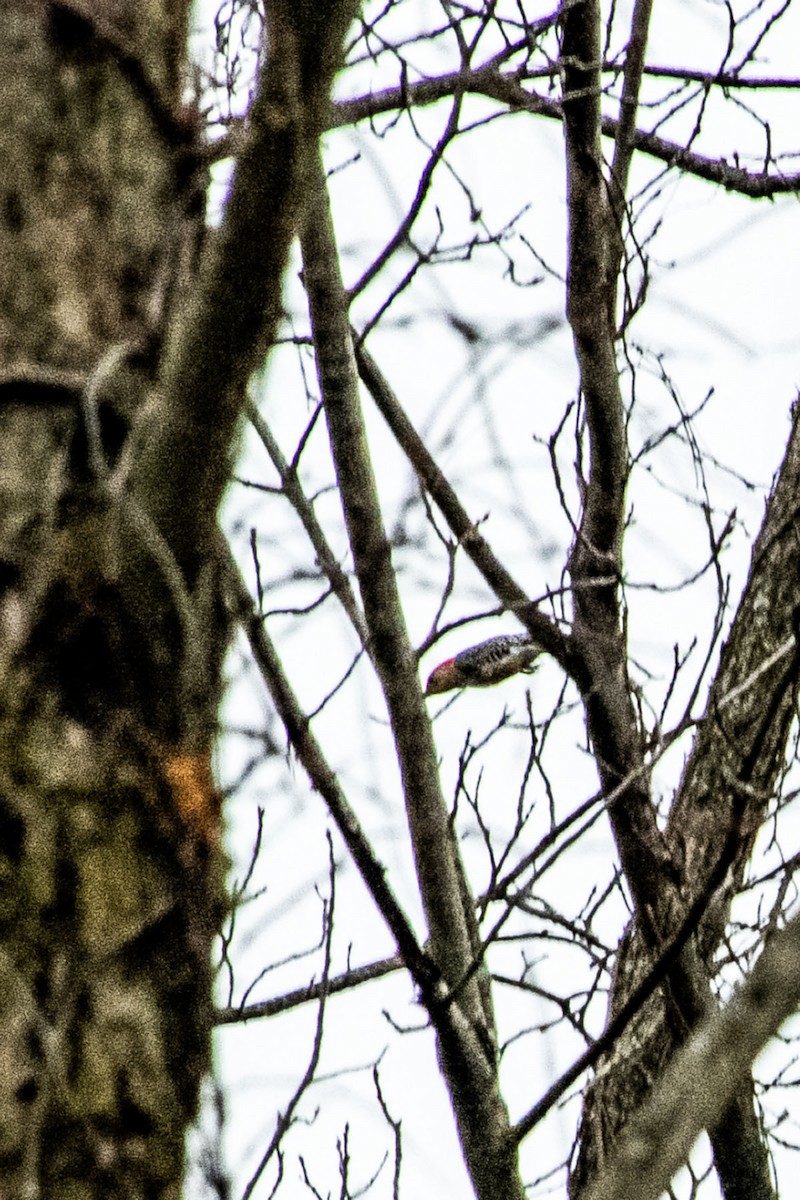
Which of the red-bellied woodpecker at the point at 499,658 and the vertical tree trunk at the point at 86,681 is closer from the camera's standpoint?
the vertical tree trunk at the point at 86,681

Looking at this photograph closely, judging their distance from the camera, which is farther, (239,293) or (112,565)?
(112,565)

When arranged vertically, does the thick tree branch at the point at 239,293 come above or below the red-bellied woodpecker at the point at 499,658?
below

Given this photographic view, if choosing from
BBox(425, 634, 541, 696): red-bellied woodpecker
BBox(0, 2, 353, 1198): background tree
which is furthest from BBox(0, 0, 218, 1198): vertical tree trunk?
BBox(425, 634, 541, 696): red-bellied woodpecker

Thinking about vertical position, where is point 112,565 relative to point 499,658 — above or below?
below

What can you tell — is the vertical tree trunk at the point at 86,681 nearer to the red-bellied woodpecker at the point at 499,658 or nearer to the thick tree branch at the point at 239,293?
the thick tree branch at the point at 239,293

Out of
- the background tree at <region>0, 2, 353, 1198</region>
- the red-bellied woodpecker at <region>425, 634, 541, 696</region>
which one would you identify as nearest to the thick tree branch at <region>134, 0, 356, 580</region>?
the background tree at <region>0, 2, 353, 1198</region>

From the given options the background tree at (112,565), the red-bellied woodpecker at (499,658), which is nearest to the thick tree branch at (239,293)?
the background tree at (112,565)

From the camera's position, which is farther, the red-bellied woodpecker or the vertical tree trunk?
the red-bellied woodpecker

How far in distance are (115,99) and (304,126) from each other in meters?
0.47

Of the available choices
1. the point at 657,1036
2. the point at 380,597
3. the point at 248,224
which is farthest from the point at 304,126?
the point at 657,1036

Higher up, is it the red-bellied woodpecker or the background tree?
the red-bellied woodpecker

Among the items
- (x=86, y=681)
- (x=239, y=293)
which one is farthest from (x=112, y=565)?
(x=239, y=293)

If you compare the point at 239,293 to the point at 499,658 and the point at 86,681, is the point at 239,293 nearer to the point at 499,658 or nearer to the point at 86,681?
the point at 86,681

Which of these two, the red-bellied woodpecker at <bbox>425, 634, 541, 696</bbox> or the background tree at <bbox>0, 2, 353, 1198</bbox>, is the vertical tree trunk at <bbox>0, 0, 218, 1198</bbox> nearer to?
the background tree at <bbox>0, 2, 353, 1198</bbox>
